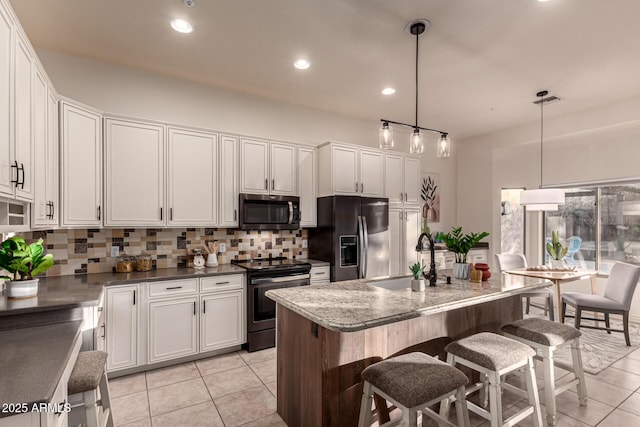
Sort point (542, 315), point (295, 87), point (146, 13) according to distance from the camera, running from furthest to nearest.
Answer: point (542, 315)
point (295, 87)
point (146, 13)

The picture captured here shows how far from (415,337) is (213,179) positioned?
8.42 feet

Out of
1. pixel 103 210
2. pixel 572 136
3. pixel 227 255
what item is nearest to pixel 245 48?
pixel 103 210

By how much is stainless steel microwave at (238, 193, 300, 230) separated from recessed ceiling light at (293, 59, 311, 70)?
1.44m

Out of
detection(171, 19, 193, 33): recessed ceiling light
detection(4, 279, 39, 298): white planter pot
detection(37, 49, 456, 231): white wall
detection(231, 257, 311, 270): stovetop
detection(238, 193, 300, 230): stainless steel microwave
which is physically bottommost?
detection(231, 257, 311, 270): stovetop

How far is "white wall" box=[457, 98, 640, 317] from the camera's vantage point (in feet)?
14.7

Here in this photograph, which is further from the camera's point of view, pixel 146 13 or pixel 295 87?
pixel 295 87

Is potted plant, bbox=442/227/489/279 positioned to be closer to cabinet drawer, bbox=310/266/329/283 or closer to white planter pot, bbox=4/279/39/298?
cabinet drawer, bbox=310/266/329/283

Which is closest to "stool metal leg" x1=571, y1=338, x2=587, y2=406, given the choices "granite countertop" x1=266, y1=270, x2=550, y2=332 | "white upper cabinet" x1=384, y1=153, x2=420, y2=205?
"granite countertop" x1=266, y1=270, x2=550, y2=332

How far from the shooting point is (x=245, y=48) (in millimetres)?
3047

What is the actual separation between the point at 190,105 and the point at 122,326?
7.92ft

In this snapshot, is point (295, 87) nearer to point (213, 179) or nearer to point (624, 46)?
point (213, 179)

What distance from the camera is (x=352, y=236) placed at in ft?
13.6

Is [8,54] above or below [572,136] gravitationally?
below

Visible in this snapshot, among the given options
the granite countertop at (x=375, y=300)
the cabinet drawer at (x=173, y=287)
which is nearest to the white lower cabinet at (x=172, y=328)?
the cabinet drawer at (x=173, y=287)
